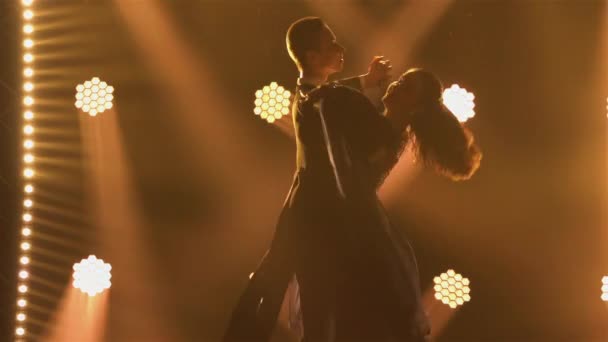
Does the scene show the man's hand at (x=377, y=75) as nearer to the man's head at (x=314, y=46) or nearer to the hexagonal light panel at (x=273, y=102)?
the man's head at (x=314, y=46)

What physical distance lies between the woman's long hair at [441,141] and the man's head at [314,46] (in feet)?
1.16

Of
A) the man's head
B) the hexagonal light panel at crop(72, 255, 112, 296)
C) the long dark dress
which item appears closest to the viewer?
the long dark dress

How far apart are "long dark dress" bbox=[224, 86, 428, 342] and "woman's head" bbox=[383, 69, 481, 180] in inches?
3.6

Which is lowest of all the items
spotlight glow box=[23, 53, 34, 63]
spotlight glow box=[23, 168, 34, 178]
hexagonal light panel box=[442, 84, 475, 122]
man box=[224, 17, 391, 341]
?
spotlight glow box=[23, 168, 34, 178]

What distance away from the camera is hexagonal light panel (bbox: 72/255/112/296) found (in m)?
2.93

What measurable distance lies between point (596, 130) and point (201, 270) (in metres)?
2.14

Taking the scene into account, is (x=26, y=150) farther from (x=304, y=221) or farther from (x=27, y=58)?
(x=304, y=221)

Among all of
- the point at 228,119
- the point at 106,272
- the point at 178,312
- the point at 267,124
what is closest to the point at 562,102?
the point at 267,124

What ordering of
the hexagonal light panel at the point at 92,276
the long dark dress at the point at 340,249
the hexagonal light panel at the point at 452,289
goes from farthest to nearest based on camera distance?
the hexagonal light panel at the point at 92,276 → the hexagonal light panel at the point at 452,289 → the long dark dress at the point at 340,249

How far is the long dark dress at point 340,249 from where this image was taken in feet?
5.69

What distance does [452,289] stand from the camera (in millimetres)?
2836

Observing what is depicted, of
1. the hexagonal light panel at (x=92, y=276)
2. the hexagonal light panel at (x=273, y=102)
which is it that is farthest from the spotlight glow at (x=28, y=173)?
the hexagonal light panel at (x=273, y=102)

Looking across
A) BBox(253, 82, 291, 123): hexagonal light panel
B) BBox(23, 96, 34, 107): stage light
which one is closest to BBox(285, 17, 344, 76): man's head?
BBox(253, 82, 291, 123): hexagonal light panel

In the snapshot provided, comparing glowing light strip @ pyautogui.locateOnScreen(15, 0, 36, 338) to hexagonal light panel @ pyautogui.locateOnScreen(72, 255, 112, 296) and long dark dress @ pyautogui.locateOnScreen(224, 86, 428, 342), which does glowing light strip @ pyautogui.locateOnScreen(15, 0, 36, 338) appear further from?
long dark dress @ pyautogui.locateOnScreen(224, 86, 428, 342)
